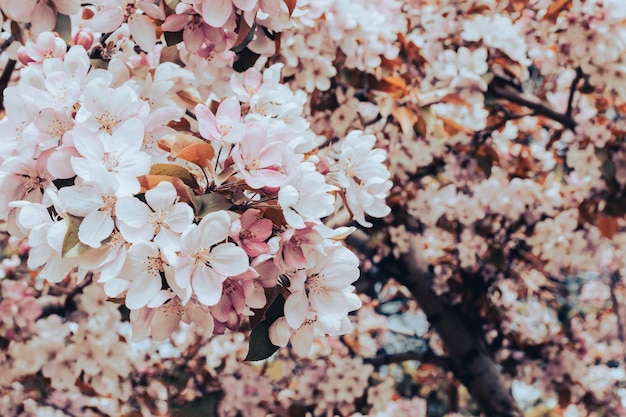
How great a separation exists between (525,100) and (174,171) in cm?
163

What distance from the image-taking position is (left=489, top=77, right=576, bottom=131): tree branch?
213cm

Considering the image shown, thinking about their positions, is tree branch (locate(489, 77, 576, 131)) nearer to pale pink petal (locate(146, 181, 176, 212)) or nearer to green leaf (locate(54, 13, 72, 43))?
green leaf (locate(54, 13, 72, 43))

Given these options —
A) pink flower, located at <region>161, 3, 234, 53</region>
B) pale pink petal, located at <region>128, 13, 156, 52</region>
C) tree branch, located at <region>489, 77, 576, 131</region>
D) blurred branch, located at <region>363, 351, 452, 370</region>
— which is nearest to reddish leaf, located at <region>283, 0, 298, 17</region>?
pink flower, located at <region>161, 3, 234, 53</region>

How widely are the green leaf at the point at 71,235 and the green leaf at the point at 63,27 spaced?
502 mm

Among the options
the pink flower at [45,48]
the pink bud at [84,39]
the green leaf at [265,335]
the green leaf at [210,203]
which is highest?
the green leaf at [210,203]

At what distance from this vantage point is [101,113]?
2.76 feet

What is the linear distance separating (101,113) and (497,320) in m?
2.42

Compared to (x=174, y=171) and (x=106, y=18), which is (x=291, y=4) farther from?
(x=174, y=171)

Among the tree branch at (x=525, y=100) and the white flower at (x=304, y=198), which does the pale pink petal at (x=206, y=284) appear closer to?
the white flower at (x=304, y=198)

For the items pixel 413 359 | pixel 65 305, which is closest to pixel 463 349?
pixel 413 359

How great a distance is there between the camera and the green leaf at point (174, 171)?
31.2 inches

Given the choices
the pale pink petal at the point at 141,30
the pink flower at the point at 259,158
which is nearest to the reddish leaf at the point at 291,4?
the pale pink petal at the point at 141,30

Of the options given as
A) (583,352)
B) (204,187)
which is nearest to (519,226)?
(583,352)

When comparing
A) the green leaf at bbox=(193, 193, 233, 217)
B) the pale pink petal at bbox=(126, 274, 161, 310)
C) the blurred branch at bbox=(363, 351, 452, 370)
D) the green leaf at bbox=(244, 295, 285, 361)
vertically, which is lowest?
the blurred branch at bbox=(363, 351, 452, 370)
